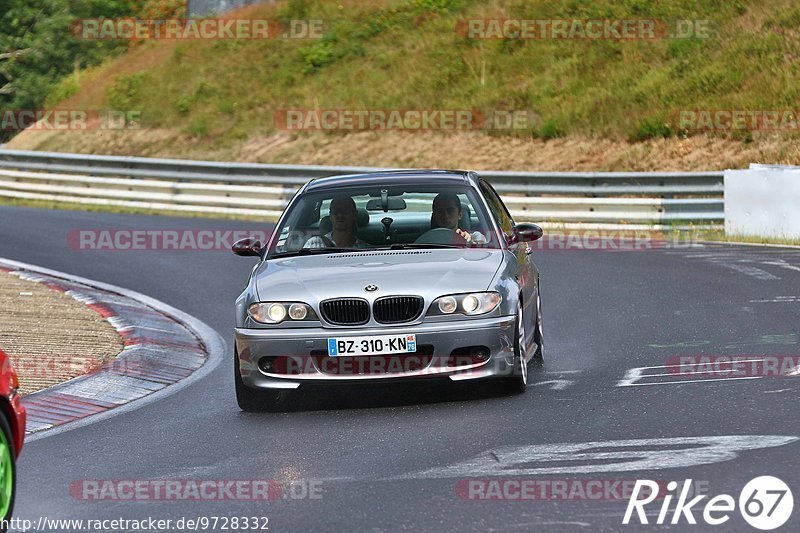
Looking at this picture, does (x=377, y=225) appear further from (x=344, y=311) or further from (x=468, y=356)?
(x=468, y=356)

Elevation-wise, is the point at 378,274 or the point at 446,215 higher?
the point at 446,215

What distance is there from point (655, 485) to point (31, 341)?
24.1ft

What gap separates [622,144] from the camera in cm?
3112

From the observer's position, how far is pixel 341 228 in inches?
403

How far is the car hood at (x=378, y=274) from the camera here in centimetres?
911

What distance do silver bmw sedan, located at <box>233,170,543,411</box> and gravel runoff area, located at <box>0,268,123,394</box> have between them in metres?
2.14

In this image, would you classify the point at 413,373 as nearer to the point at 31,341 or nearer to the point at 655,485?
the point at 655,485

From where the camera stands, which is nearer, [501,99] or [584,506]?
[584,506]

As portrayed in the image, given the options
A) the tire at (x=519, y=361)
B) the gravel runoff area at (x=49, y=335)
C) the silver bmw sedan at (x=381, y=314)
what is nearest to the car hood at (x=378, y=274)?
the silver bmw sedan at (x=381, y=314)

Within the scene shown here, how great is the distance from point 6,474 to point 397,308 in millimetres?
3576

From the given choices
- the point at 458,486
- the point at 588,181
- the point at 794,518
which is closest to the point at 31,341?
the point at 458,486

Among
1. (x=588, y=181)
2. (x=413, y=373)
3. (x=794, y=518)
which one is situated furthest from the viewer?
(x=588, y=181)

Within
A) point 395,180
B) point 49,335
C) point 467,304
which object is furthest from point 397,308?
point 49,335

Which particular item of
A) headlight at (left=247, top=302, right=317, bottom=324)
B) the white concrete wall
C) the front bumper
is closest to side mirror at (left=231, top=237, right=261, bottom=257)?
headlight at (left=247, top=302, right=317, bottom=324)
